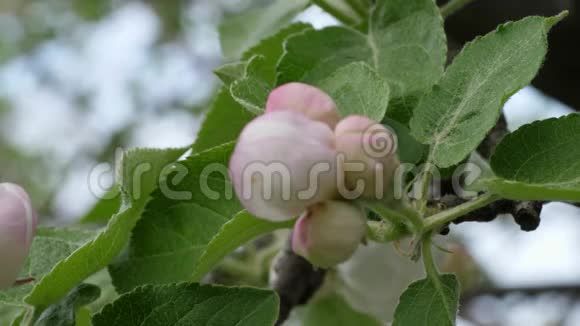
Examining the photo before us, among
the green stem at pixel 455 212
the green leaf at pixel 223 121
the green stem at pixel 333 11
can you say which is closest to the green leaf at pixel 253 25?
the green stem at pixel 333 11

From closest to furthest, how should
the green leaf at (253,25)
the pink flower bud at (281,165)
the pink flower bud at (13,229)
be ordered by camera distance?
the pink flower bud at (281,165) → the pink flower bud at (13,229) → the green leaf at (253,25)

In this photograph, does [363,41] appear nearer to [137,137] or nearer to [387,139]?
[387,139]

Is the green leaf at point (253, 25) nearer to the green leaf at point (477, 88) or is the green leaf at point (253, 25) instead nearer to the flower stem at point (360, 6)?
the flower stem at point (360, 6)

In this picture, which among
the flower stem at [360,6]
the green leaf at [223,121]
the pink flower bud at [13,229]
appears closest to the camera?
the pink flower bud at [13,229]

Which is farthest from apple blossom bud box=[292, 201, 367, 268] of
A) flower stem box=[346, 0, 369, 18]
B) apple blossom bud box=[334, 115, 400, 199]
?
flower stem box=[346, 0, 369, 18]

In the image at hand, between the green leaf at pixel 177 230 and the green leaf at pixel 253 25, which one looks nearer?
the green leaf at pixel 177 230

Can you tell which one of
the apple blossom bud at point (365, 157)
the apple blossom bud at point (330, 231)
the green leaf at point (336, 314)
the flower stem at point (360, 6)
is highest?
the apple blossom bud at point (365, 157)

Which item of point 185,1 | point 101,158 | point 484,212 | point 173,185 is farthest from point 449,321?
point 185,1

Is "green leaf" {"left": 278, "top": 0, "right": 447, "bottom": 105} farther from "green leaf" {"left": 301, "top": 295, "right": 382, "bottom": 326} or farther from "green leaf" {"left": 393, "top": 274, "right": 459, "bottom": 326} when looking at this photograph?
"green leaf" {"left": 301, "top": 295, "right": 382, "bottom": 326}
